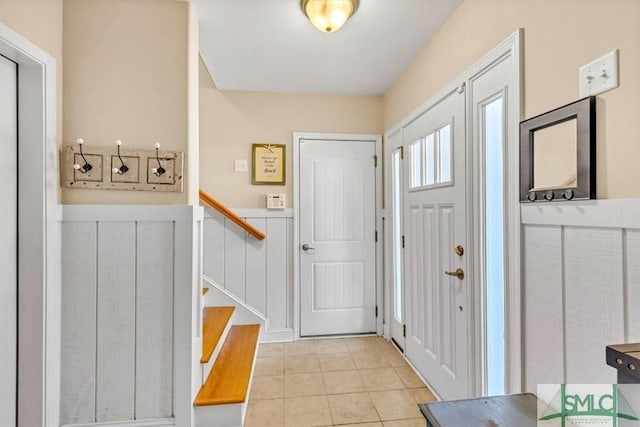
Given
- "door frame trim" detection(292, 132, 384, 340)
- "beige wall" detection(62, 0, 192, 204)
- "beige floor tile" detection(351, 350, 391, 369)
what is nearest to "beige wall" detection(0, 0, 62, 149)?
"beige wall" detection(62, 0, 192, 204)

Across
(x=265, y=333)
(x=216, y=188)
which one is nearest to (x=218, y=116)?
(x=216, y=188)

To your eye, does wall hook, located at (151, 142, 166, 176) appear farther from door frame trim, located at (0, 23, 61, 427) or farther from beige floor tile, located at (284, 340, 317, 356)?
beige floor tile, located at (284, 340, 317, 356)

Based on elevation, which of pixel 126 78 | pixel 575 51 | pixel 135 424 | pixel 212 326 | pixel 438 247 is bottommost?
pixel 135 424

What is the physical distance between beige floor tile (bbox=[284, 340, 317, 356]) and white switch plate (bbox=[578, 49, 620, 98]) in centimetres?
259

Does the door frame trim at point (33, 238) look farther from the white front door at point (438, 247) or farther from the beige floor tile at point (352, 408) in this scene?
the white front door at point (438, 247)

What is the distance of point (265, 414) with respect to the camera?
195 centimetres

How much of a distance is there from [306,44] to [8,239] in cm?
201

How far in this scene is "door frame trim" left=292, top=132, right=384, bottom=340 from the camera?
10.0ft

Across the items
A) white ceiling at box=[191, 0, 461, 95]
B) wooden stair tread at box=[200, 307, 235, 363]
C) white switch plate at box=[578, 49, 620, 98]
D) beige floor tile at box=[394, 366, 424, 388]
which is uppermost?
white ceiling at box=[191, 0, 461, 95]

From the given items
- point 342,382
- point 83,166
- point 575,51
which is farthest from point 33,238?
point 575,51

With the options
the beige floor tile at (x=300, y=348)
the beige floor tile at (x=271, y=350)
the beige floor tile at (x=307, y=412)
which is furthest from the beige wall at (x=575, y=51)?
the beige floor tile at (x=271, y=350)

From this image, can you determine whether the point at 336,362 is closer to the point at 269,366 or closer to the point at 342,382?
the point at 342,382

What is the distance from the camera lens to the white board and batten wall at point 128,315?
165 centimetres

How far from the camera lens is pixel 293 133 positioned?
3.08 meters
